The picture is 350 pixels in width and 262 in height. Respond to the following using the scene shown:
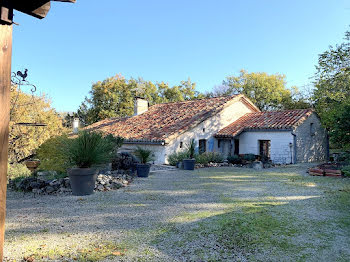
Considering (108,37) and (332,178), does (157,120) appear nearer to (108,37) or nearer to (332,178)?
(108,37)

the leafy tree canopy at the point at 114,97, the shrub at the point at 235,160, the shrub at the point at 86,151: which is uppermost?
the leafy tree canopy at the point at 114,97

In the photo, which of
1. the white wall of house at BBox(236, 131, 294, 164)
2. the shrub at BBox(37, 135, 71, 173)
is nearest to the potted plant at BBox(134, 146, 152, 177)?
the shrub at BBox(37, 135, 71, 173)

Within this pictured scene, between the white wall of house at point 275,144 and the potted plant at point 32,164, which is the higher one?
the white wall of house at point 275,144

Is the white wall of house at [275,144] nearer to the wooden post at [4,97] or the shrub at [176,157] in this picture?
the shrub at [176,157]

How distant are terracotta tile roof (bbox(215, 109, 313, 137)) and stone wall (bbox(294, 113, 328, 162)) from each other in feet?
2.00

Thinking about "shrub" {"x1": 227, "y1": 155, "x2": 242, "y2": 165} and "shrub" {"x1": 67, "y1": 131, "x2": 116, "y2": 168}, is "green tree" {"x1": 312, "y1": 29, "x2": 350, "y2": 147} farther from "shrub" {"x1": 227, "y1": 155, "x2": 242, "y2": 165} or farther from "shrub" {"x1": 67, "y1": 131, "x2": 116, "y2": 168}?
"shrub" {"x1": 67, "y1": 131, "x2": 116, "y2": 168}

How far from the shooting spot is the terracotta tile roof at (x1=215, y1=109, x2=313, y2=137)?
1659 cm

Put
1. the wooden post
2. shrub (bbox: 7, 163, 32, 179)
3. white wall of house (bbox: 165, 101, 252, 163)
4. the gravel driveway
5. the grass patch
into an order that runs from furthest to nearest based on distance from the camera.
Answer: white wall of house (bbox: 165, 101, 252, 163) < shrub (bbox: 7, 163, 32, 179) < the gravel driveway < the grass patch < the wooden post

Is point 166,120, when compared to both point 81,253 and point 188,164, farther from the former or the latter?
point 81,253

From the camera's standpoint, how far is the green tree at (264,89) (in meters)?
32.9

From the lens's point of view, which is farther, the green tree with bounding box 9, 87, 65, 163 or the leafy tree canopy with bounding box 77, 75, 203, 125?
the leafy tree canopy with bounding box 77, 75, 203, 125

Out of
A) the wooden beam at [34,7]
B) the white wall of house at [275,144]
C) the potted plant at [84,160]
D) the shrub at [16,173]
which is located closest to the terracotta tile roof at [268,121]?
the white wall of house at [275,144]

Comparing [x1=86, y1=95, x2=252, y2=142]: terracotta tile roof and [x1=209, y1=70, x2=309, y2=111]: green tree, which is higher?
[x1=209, y1=70, x2=309, y2=111]: green tree

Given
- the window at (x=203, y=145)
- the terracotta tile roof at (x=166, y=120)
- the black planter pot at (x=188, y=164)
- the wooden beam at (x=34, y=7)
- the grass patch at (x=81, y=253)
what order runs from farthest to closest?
the window at (x=203, y=145) → the terracotta tile roof at (x=166, y=120) → the black planter pot at (x=188, y=164) → the grass patch at (x=81, y=253) → the wooden beam at (x=34, y=7)
